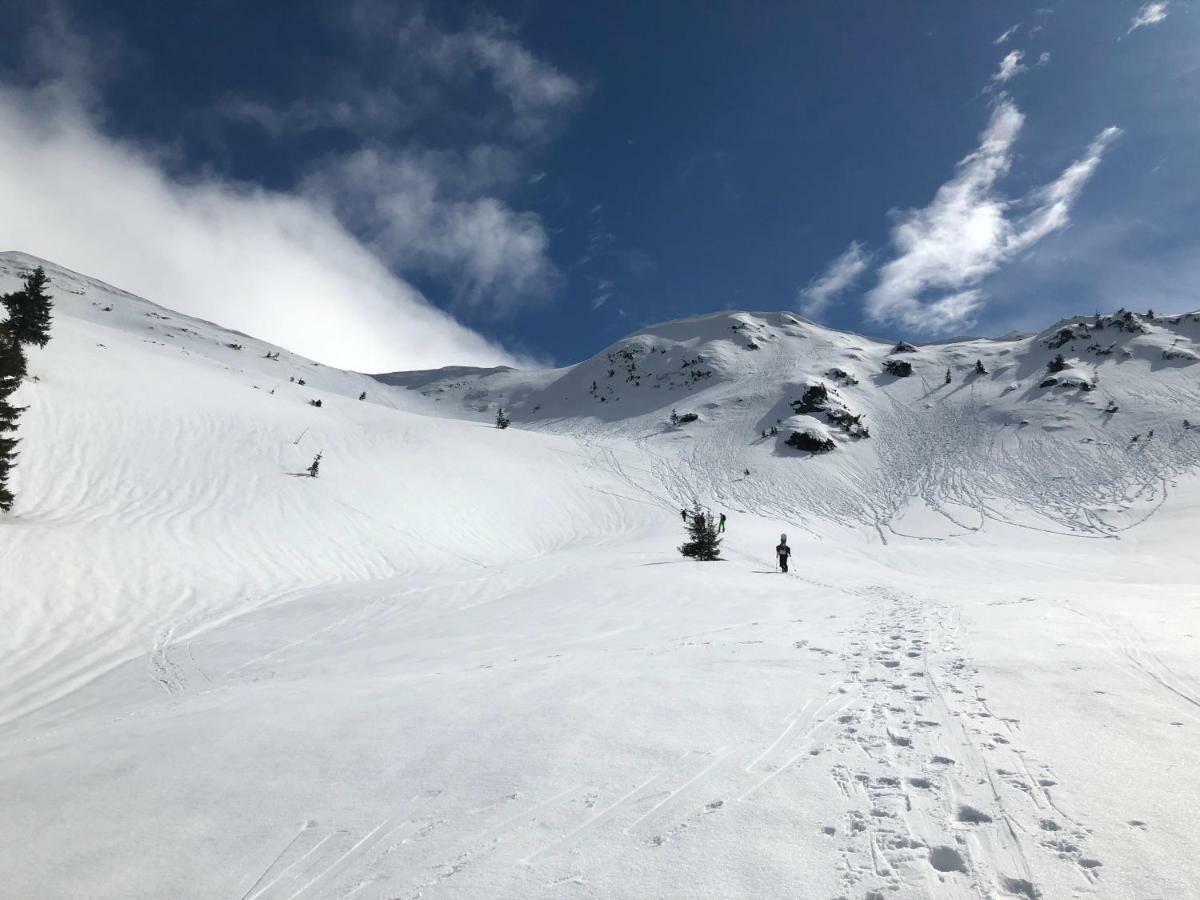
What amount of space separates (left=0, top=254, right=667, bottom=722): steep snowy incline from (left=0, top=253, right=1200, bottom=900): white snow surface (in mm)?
125

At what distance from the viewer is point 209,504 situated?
18.8m

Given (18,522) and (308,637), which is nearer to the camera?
(308,637)

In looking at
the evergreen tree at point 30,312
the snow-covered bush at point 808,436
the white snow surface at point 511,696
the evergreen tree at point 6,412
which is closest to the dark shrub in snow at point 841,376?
the snow-covered bush at point 808,436

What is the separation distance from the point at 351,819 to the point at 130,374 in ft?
117

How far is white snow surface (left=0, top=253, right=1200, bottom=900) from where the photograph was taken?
3100 millimetres

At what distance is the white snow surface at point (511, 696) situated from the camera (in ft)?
10.2

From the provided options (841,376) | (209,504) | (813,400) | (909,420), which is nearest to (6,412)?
(209,504)

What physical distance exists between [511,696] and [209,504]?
17.9m

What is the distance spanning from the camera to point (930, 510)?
40.0m

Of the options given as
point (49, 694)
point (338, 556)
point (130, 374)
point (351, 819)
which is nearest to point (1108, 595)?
point (351, 819)

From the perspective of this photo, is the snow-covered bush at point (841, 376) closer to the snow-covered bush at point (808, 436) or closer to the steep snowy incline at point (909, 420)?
the steep snowy incline at point (909, 420)

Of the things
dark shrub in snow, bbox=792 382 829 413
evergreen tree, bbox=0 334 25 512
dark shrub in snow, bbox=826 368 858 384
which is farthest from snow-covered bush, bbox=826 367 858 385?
evergreen tree, bbox=0 334 25 512

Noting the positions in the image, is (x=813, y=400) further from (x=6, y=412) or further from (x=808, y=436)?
(x=6, y=412)

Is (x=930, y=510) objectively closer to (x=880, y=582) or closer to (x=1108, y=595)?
(x=880, y=582)
